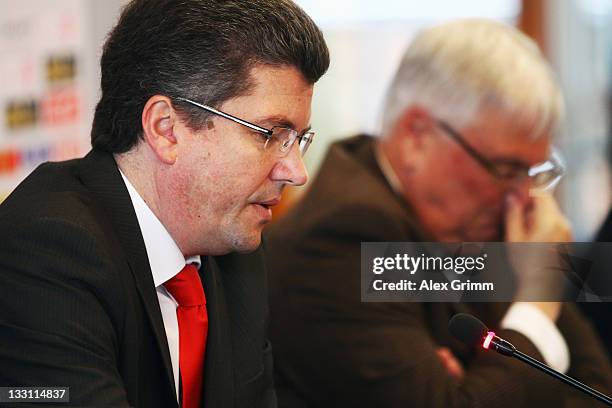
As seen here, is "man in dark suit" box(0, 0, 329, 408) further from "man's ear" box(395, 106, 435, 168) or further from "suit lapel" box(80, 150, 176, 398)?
"man's ear" box(395, 106, 435, 168)

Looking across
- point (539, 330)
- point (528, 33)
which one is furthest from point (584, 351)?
point (528, 33)

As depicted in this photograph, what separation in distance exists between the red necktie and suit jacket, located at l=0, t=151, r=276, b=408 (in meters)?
0.02

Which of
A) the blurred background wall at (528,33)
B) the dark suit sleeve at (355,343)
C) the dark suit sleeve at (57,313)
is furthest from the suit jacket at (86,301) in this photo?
the blurred background wall at (528,33)

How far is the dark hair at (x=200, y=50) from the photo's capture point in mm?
1257

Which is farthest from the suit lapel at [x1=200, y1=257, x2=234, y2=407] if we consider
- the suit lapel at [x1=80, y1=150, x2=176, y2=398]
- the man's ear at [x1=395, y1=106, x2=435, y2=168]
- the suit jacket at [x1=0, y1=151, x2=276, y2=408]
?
the man's ear at [x1=395, y1=106, x2=435, y2=168]

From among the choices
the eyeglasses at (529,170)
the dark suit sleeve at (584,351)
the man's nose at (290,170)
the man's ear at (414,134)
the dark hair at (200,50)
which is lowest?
the dark suit sleeve at (584,351)

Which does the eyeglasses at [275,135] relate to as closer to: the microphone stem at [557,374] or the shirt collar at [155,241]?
the shirt collar at [155,241]

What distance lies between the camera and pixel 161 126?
1.29m

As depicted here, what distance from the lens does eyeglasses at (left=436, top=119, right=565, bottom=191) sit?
1.74 metres

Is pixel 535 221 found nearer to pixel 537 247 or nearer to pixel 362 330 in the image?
pixel 537 247

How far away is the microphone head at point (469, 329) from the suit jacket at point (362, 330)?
16cm

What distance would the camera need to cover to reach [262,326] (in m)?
1.45

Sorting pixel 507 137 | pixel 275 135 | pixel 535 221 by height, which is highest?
pixel 275 135

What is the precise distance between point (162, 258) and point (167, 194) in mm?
93
